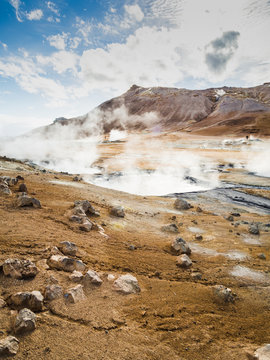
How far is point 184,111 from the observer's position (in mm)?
81750

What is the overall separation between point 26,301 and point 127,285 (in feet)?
5.26

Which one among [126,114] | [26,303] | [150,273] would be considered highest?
[126,114]

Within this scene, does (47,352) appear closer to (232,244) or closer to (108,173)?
(232,244)

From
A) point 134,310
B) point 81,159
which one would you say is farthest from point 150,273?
point 81,159

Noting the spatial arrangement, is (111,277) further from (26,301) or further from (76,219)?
(76,219)

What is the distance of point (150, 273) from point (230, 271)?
6.76 feet

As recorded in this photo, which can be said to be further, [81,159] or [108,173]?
[81,159]

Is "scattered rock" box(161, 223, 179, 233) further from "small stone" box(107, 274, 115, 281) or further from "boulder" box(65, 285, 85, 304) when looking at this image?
"boulder" box(65, 285, 85, 304)

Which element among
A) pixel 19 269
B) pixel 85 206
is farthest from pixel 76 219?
pixel 19 269

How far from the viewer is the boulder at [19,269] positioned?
3.17 meters

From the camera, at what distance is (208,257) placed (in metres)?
5.57

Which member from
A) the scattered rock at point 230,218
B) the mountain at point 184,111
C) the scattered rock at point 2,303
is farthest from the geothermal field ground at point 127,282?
the mountain at point 184,111

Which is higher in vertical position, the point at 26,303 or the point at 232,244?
the point at 26,303

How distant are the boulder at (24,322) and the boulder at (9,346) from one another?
0.13m
